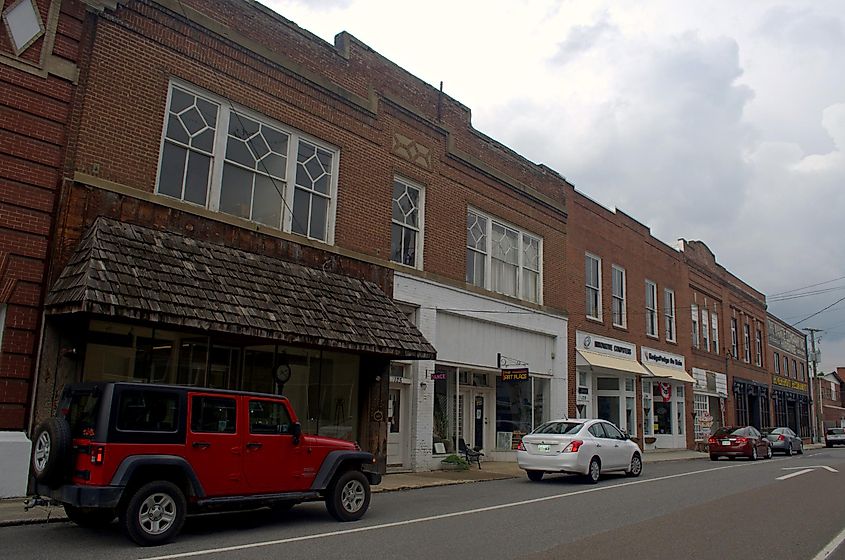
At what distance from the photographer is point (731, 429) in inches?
1072

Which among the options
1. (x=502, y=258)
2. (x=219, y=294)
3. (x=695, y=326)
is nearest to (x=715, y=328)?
(x=695, y=326)

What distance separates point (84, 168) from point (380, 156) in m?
7.56

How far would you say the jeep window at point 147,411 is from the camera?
8016 millimetres

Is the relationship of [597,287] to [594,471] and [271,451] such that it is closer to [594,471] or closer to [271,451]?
[594,471]

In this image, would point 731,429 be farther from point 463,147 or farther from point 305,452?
point 305,452

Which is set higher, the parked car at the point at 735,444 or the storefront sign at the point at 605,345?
the storefront sign at the point at 605,345

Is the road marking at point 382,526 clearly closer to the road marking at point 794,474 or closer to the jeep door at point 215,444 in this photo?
the jeep door at point 215,444

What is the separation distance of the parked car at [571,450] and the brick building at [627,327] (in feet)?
23.7

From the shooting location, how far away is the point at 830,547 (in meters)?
8.55

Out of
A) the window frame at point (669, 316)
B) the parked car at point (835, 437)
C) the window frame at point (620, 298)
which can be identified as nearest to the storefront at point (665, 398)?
the window frame at point (669, 316)

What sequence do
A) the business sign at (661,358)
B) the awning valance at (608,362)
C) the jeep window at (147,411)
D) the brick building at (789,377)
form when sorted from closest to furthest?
the jeep window at (147,411) < the awning valance at (608,362) < the business sign at (661,358) < the brick building at (789,377)

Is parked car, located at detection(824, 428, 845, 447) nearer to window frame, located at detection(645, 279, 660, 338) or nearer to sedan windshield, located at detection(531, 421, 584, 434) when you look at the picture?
window frame, located at detection(645, 279, 660, 338)

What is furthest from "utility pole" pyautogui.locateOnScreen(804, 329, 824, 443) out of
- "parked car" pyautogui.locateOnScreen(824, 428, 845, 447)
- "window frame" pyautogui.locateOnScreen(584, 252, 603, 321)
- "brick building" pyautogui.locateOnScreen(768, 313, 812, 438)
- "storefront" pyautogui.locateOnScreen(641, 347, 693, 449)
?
"window frame" pyautogui.locateOnScreen(584, 252, 603, 321)

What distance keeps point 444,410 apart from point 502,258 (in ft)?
17.4
